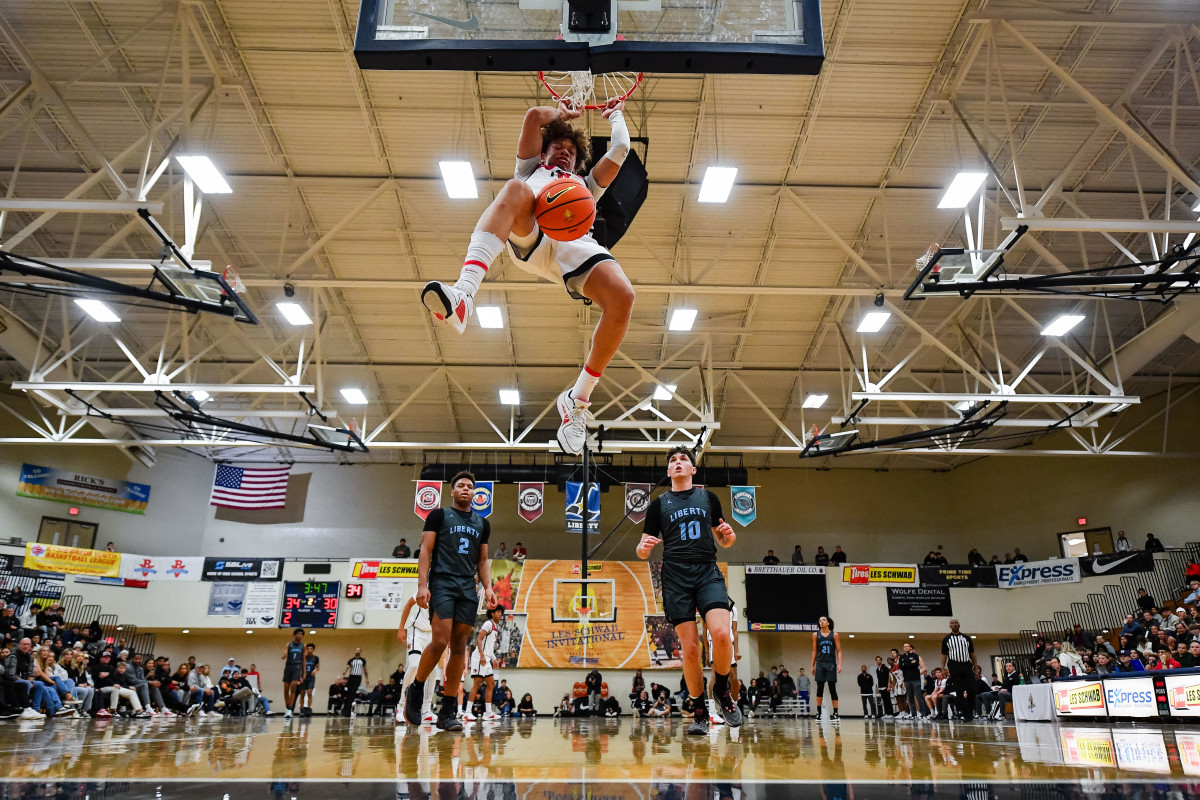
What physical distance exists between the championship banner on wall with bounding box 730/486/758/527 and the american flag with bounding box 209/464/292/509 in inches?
533

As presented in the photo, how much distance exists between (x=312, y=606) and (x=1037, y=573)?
20.4m

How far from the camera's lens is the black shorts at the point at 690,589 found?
5.40 meters

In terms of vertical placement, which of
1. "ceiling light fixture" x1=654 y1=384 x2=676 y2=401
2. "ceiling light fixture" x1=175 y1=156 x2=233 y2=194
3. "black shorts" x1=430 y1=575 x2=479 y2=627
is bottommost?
"black shorts" x1=430 y1=575 x2=479 y2=627

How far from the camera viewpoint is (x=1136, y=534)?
20750 mm

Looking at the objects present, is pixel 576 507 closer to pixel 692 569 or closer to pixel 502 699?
pixel 502 699

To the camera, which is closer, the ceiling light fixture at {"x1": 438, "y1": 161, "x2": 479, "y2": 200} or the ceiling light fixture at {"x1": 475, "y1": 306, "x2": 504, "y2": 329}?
the ceiling light fixture at {"x1": 438, "y1": 161, "x2": 479, "y2": 200}

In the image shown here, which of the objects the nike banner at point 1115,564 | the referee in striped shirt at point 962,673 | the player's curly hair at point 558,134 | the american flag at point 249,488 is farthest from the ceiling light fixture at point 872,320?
the american flag at point 249,488

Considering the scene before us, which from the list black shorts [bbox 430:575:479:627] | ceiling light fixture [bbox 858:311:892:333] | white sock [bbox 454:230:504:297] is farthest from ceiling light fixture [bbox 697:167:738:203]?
white sock [bbox 454:230:504:297]

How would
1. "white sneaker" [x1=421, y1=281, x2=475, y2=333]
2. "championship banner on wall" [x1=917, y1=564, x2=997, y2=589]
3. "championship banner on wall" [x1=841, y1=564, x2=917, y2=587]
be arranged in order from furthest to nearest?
"championship banner on wall" [x1=841, y1=564, x2=917, y2=587], "championship banner on wall" [x1=917, y1=564, x2=997, y2=589], "white sneaker" [x1=421, y1=281, x2=475, y2=333]

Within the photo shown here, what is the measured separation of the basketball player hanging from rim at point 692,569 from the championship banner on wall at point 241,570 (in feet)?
64.3

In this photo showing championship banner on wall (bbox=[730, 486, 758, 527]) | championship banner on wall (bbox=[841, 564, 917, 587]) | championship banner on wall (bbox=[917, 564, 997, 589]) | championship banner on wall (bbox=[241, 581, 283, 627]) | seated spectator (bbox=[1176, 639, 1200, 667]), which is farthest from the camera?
championship banner on wall (bbox=[841, 564, 917, 587])

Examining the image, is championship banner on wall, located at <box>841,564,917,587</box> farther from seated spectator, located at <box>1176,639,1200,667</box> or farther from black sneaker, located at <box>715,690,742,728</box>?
black sneaker, located at <box>715,690,742,728</box>

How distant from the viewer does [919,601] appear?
22766 millimetres

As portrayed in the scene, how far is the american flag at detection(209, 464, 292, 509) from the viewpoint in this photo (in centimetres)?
2353
